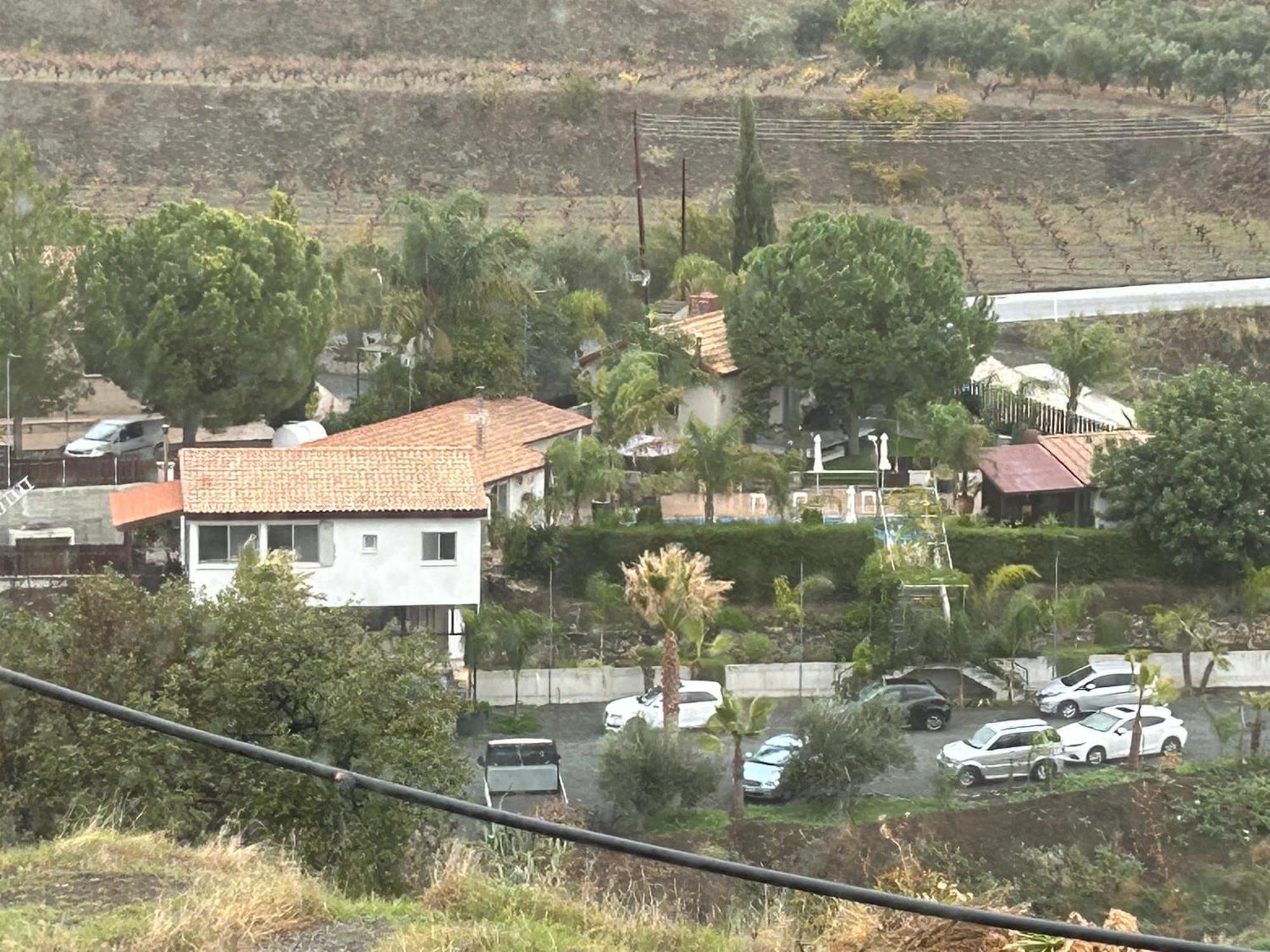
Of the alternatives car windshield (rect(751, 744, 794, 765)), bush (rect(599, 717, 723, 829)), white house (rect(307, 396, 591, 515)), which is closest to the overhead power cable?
white house (rect(307, 396, 591, 515))

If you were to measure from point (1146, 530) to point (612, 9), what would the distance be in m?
58.0

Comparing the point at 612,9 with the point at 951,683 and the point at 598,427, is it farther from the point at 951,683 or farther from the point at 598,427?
the point at 951,683

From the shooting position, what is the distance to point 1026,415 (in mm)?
43062

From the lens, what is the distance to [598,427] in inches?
1606

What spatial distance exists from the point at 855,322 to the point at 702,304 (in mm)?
6683

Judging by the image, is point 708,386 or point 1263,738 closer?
point 1263,738

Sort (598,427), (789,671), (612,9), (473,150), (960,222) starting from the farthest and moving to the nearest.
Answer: (612,9) → (473,150) → (960,222) → (598,427) → (789,671)

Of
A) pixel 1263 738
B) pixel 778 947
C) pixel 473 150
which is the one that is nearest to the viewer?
pixel 778 947

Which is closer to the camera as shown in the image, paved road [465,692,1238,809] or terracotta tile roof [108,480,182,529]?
paved road [465,692,1238,809]

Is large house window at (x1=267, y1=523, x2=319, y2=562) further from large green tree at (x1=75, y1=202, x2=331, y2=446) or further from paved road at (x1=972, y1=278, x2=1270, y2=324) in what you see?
paved road at (x1=972, y1=278, x2=1270, y2=324)

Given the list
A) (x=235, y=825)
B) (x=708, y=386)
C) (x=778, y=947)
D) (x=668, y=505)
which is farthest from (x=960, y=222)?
(x=778, y=947)

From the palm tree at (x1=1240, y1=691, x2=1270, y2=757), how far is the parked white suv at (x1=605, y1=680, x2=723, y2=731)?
7.43 meters

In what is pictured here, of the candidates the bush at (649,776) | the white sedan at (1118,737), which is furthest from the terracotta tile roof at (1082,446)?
the bush at (649,776)

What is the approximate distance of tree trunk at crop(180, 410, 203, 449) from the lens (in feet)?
131
